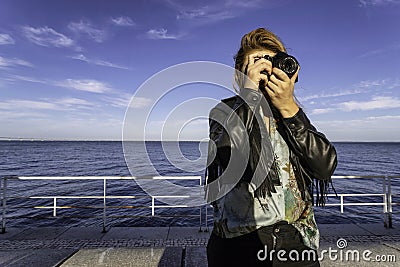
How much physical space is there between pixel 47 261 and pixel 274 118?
351 cm

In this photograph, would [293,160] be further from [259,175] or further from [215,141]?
[215,141]

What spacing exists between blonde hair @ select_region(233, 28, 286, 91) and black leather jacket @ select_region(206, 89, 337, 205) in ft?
0.66

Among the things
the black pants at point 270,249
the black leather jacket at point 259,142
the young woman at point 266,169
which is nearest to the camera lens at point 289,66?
the young woman at point 266,169

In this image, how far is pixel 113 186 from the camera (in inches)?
886

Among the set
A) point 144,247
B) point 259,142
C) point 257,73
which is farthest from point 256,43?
point 144,247

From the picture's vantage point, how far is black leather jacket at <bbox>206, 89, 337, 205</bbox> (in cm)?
92

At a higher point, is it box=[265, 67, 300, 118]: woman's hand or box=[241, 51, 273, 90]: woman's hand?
box=[241, 51, 273, 90]: woman's hand

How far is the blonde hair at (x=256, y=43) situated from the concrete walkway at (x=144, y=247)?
2.80m

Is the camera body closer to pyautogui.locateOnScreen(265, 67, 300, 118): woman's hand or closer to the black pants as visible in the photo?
pyautogui.locateOnScreen(265, 67, 300, 118): woman's hand

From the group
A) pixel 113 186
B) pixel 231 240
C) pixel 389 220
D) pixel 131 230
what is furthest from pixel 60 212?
pixel 231 240

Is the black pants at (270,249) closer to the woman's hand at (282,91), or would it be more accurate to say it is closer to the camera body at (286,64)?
the woman's hand at (282,91)

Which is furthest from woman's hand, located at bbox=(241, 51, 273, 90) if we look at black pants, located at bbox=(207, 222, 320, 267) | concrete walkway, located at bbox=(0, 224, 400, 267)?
concrete walkway, located at bbox=(0, 224, 400, 267)

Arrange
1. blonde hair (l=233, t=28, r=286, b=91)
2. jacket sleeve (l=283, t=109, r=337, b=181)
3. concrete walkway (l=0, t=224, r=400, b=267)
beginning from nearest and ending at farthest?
1. jacket sleeve (l=283, t=109, r=337, b=181)
2. blonde hair (l=233, t=28, r=286, b=91)
3. concrete walkway (l=0, t=224, r=400, b=267)

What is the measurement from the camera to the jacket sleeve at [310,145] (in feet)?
3.02
